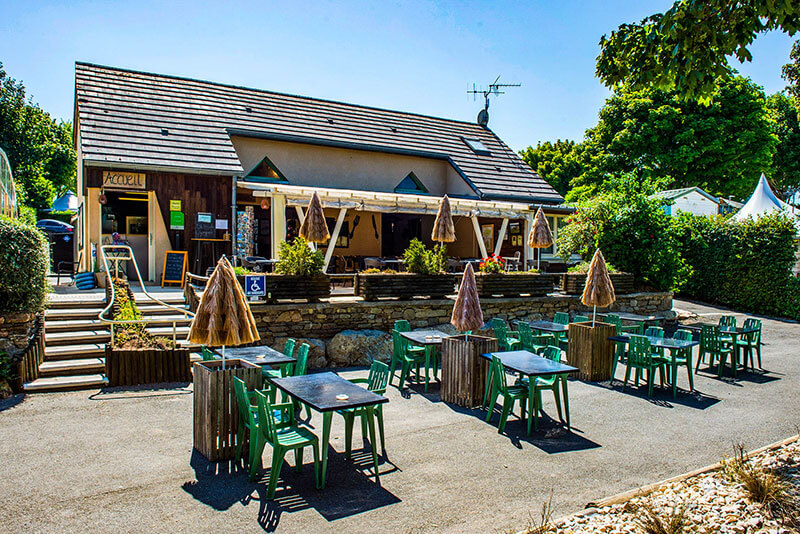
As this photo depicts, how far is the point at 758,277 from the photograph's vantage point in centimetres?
1761

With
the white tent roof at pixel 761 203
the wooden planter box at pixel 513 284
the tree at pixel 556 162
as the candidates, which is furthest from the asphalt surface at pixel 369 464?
the tree at pixel 556 162

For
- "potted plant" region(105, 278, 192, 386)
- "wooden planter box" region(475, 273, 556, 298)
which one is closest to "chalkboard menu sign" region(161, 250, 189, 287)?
"potted plant" region(105, 278, 192, 386)

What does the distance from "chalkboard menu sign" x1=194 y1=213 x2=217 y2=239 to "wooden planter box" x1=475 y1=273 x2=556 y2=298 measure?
6828mm

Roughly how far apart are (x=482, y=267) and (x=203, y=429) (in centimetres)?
903

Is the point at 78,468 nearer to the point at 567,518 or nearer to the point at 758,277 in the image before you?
the point at 567,518

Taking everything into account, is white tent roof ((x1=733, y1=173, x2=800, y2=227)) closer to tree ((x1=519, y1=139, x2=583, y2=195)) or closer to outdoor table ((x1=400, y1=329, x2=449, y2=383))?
outdoor table ((x1=400, y1=329, x2=449, y2=383))

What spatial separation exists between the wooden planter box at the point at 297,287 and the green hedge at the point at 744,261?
1113 cm

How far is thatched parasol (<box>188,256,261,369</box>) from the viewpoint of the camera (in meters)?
5.96

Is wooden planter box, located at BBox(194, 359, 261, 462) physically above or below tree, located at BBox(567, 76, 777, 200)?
below

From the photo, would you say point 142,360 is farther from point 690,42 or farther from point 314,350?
point 690,42

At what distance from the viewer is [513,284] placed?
13.6m

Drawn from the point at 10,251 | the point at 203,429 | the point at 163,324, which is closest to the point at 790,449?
the point at 203,429

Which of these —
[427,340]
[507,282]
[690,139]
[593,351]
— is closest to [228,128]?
[507,282]

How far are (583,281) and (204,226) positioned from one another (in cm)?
993
